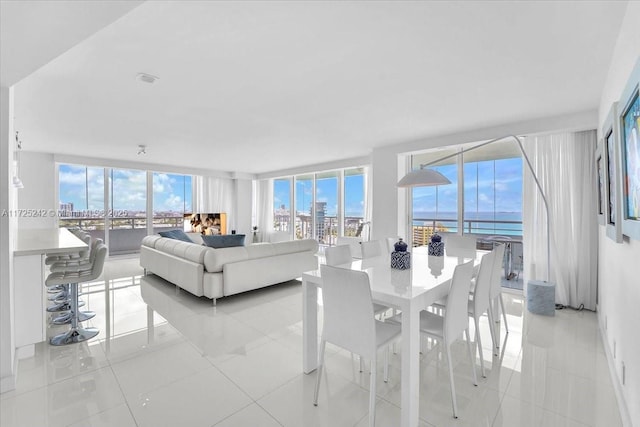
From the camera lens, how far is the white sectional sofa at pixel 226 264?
3.60m

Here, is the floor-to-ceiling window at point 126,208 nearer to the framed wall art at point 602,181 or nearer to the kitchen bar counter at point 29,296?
the kitchen bar counter at point 29,296

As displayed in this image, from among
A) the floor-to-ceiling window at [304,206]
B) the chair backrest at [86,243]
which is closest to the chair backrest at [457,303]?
the chair backrest at [86,243]

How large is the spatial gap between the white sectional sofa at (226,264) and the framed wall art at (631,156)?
11.6ft

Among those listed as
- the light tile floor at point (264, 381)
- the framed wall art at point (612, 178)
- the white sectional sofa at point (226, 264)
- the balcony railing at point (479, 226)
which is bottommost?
the light tile floor at point (264, 381)

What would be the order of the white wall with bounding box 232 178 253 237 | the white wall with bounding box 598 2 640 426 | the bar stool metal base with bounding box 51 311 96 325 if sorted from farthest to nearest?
the white wall with bounding box 232 178 253 237 → the bar stool metal base with bounding box 51 311 96 325 → the white wall with bounding box 598 2 640 426

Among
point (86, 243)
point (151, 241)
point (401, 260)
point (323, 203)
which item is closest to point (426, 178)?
point (401, 260)

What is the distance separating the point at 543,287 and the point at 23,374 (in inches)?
197

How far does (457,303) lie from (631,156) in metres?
1.17

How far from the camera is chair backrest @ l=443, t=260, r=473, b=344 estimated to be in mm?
1786

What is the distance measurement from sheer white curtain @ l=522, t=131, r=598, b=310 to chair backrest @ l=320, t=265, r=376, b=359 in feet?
10.8

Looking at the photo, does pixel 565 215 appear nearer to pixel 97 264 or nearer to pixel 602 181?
pixel 602 181

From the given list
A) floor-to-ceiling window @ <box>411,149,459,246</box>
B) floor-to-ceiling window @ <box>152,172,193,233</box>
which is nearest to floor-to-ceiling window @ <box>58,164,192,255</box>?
floor-to-ceiling window @ <box>152,172,193,233</box>

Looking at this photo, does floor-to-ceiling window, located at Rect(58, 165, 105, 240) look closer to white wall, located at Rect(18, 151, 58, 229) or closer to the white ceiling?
white wall, located at Rect(18, 151, 58, 229)

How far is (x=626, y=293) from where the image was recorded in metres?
1.76
